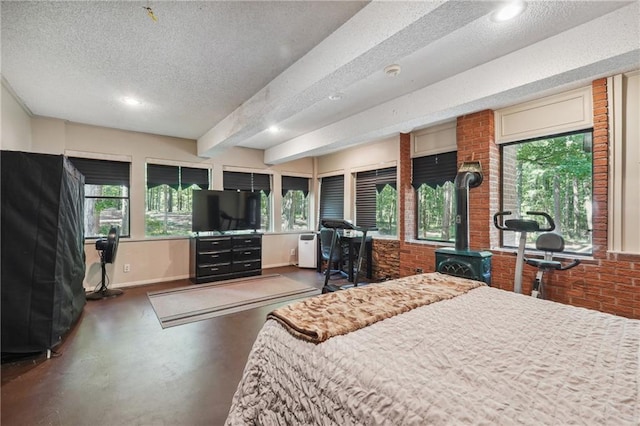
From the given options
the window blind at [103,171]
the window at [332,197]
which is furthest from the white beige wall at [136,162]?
the window at [332,197]

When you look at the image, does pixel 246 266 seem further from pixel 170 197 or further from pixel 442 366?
pixel 442 366

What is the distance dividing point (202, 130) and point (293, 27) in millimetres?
3167

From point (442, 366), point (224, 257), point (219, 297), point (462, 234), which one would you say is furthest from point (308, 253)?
point (442, 366)

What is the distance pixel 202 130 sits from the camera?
4.69m

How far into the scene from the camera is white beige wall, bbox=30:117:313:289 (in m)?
4.14

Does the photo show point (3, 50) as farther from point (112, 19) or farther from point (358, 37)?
point (358, 37)

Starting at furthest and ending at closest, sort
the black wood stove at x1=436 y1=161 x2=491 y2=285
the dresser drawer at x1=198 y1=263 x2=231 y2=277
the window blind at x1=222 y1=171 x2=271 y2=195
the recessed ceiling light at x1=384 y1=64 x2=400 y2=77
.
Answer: the window blind at x1=222 y1=171 x2=271 y2=195, the dresser drawer at x1=198 y1=263 x2=231 y2=277, the black wood stove at x1=436 y1=161 x2=491 y2=285, the recessed ceiling light at x1=384 y1=64 x2=400 y2=77

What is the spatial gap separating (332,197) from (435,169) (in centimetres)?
263

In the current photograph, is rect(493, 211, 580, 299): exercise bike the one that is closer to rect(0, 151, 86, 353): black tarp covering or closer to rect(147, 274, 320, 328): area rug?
rect(147, 274, 320, 328): area rug

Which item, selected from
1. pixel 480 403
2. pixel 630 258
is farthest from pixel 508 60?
pixel 480 403

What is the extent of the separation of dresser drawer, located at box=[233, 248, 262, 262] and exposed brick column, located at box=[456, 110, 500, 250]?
375cm

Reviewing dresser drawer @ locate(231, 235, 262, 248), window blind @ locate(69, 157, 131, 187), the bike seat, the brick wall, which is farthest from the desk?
window blind @ locate(69, 157, 131, 187)

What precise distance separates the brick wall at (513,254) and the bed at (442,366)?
5.61 feet

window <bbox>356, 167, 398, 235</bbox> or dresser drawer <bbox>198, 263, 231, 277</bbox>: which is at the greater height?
window <bbox>356, 167, 398, 235</bbox>
